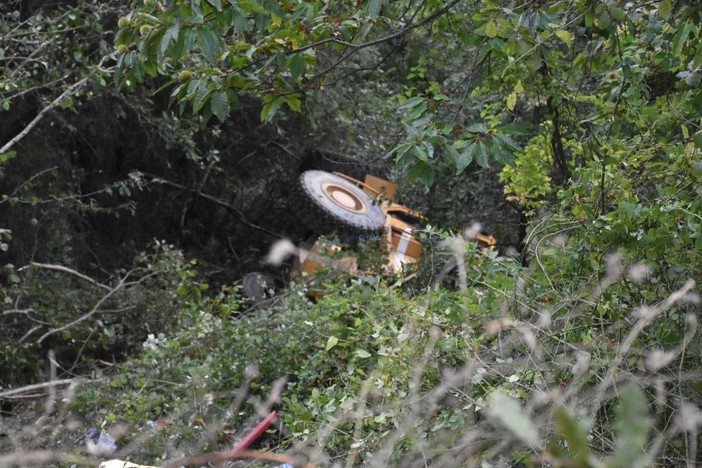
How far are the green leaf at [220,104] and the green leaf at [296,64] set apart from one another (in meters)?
0.30

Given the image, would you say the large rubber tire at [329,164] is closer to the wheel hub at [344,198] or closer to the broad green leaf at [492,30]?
the wheel hub at [344,198]

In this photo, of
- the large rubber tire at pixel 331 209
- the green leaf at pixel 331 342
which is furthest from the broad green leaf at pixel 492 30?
the large rubber tire at pixel 331 209

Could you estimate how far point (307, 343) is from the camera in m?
5.05

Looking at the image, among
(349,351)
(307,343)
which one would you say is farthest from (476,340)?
(307,343)

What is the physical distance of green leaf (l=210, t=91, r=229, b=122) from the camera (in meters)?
3.54

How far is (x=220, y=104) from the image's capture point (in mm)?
3574

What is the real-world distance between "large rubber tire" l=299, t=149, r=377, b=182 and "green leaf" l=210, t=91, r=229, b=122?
605 centimetres

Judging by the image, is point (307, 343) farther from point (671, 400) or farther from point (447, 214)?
point (447, 214)

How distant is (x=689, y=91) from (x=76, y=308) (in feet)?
16.1

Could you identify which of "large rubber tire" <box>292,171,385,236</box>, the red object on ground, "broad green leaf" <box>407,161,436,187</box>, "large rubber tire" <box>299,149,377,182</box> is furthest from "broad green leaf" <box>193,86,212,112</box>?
"large rubber tire" <box>299,149,377,182</box>

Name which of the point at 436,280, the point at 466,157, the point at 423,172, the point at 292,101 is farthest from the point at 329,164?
the point at 466,157

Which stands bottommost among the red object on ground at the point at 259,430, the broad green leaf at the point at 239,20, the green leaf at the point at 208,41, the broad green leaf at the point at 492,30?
the red object on ground at the point at 259,430

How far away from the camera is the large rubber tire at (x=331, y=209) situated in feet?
30.7

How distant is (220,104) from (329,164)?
749cm
